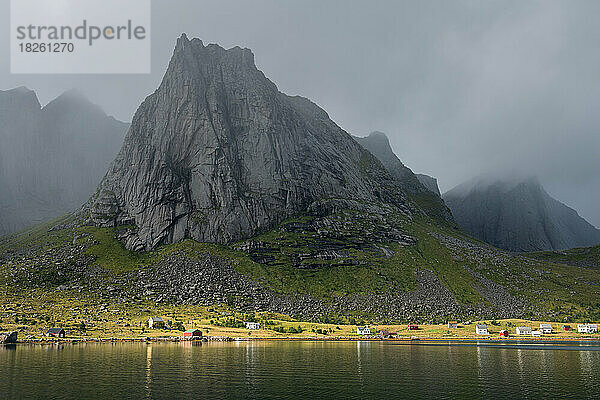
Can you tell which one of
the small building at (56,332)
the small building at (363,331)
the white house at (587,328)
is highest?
the small building at (56,332)

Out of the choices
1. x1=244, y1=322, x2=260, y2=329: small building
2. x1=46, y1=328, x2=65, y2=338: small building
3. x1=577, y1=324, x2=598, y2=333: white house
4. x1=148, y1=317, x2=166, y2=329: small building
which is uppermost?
x1=46, y1=328, x2=65, y2=338: small building

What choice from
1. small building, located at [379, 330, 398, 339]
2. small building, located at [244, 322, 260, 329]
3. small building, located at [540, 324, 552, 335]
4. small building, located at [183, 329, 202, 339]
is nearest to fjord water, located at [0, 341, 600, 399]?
small building, located at [183, 329, 202, 339]

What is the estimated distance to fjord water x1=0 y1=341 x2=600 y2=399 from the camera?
65500mm

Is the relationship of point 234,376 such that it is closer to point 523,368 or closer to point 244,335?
point 523,368

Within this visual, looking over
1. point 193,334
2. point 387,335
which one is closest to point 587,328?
point 387,335

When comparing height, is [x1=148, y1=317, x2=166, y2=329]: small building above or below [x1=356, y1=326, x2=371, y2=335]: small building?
above

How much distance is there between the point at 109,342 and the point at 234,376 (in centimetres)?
8614

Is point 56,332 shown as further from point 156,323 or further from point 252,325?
point 252,325

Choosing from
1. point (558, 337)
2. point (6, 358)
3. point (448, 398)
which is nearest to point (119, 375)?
point (6, 358)

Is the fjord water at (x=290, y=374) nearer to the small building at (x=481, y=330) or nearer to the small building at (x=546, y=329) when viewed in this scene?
the small building at (x=481, y=330)

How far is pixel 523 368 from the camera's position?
93.0 meters

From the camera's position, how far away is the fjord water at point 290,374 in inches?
2579

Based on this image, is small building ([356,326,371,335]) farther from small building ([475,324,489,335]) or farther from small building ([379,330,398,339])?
small building ([475,324,489,335])

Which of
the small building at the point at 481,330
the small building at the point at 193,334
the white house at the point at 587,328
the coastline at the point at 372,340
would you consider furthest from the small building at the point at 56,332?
the white house at the point at 587,328
